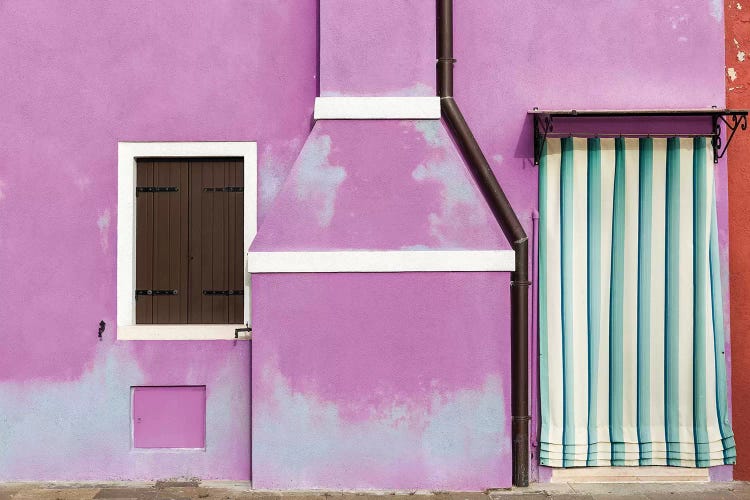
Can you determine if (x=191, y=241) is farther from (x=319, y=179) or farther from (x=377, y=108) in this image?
(x=377, y=108)

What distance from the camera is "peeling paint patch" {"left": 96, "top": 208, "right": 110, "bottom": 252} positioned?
6.16m

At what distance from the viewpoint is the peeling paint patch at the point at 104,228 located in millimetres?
6160

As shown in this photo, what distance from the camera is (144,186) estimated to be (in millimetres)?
6289

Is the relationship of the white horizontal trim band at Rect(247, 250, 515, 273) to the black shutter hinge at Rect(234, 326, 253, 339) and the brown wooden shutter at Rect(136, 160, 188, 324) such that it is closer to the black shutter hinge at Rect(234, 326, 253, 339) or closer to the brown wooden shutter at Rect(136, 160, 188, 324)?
the black shutter hinge at Rect(234, 326, 253, 339)

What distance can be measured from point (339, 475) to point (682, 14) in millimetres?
4724

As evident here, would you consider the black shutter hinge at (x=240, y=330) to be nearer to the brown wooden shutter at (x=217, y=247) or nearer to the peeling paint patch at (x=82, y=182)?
the brown wooden shutter at (x=217, y=247)

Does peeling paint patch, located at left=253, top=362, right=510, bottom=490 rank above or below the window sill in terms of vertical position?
below

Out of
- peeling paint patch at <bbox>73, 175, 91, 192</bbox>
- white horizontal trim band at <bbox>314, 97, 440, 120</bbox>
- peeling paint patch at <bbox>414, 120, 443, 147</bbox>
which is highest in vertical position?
white horizontal trim band at <bbox>314, 97, 440, 120</bbox>

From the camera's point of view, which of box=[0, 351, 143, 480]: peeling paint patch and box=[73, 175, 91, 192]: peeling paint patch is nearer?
box=[0, 351, 143, 480]: peeling paint patch

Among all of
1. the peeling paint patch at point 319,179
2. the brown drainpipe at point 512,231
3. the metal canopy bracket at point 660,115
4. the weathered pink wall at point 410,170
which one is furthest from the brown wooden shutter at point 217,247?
the metal canopy bracket at point 660,115

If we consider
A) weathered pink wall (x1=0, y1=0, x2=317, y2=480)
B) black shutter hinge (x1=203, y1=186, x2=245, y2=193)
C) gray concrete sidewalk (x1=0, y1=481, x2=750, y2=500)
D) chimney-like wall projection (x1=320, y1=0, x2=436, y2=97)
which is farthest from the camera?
black shutter hinge (x1=203, y1=186, x2=245, y2=193)

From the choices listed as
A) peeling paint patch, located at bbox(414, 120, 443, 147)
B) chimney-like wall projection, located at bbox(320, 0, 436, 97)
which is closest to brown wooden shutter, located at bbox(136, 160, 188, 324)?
chimney-like wall projection, located at bbox(320, 0, 436, 97)

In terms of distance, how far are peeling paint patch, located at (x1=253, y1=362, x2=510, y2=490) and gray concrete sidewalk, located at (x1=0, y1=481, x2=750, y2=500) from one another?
116mm

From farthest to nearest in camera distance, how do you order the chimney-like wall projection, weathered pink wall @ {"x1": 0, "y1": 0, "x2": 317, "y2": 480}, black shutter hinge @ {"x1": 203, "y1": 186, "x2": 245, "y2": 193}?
black shutter hinge @ {"x1": 203, "y1": 186, "x2": 245, "y2": 193} → weathered pink wall @ {"x1": 0, "y1": 0, "x2": 317, "y2": 480} → the chimney-like wall projection
